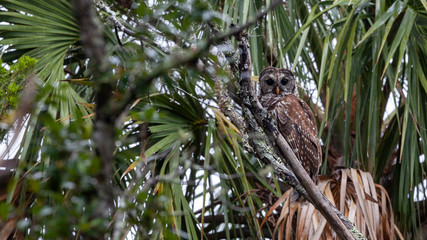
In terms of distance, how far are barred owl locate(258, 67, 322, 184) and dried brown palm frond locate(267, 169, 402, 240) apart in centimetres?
31

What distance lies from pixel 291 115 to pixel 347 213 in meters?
0.85

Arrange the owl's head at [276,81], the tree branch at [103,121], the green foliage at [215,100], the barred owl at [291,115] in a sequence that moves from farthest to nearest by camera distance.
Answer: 1. the owl's head at [276,81]
2. the barred owl at [291,115]
3. the green foliage at [215,100]
4. the tree branch at [103,121]

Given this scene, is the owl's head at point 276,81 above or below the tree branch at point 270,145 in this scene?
above

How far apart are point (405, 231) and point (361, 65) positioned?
1.19 m

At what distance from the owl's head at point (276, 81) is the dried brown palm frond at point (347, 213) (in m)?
0.88

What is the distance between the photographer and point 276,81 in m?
3.74

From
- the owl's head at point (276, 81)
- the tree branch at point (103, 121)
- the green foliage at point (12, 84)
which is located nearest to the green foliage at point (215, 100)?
the green foliage at point (12, 84)

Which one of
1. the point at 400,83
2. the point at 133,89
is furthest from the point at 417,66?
the point at 133,89

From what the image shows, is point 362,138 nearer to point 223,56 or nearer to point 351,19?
point 351,19

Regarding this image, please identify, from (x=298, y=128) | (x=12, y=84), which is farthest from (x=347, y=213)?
(x=12, y=84)

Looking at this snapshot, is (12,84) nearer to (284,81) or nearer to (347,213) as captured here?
(347,213)

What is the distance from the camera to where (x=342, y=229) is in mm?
2260

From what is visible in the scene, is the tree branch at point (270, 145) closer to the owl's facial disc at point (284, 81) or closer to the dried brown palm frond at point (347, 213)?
the dried brown palm frond at point (347, 213)

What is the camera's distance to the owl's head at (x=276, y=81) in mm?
3732
